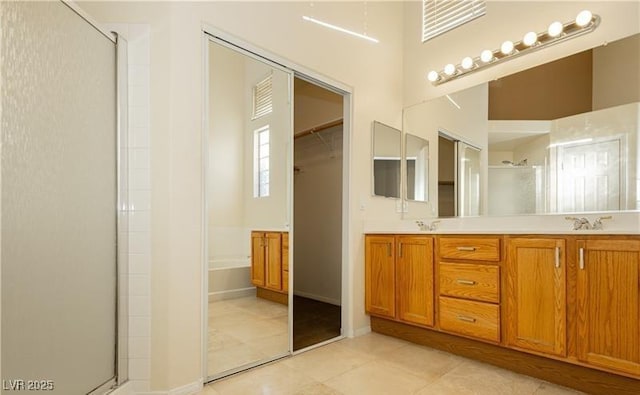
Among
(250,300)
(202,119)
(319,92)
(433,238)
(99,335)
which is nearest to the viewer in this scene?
(99,335)

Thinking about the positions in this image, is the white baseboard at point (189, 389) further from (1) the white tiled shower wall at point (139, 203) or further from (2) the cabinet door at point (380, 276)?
(2) the cabinet door at point (380, 276)

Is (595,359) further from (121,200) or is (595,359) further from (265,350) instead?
(121,200)

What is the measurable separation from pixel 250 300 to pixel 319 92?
2.83m

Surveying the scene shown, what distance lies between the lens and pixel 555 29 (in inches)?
95.3

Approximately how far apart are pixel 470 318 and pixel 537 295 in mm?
472

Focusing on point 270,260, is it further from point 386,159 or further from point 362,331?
point 386,159

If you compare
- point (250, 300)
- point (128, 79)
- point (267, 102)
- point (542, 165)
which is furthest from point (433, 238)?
point (128, 79)

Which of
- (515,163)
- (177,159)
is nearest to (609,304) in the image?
(515,163)

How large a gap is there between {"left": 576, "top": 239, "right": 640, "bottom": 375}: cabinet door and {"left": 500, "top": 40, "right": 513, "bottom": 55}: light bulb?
1.53 metres

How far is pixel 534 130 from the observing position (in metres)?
2.52

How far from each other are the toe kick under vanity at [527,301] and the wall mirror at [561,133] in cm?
45

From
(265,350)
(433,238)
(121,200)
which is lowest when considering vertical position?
(265,350)

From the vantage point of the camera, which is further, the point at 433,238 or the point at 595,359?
the point at 433,238

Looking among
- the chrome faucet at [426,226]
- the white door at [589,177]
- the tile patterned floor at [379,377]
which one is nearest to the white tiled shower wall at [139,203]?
the tile patterned floor at [379,377]
